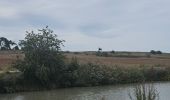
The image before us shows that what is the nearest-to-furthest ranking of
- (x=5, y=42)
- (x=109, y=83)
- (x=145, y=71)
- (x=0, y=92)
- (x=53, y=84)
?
1. (x=0, y=92)
2. (x=53, y=84)
3. (x=109, y=83)
4. (x=145, y=71)
5. (x=5, y=42)

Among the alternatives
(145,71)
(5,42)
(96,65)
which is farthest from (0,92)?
(5,42)

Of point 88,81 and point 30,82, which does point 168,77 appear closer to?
point 88,81

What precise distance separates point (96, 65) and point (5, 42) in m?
64.9

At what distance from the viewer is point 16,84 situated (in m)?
49.0

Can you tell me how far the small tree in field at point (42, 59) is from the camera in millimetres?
50344

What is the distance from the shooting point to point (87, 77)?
53000 millimetres

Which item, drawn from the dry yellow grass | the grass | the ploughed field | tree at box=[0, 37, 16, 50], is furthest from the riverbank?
tree at box=[0, 37, 16, 50]

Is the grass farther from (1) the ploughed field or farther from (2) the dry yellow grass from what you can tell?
(2) the dry yellow grass

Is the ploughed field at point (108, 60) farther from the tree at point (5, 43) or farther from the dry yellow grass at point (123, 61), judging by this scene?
the tree at point (5, 43)

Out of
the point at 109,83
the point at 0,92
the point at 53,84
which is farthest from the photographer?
the point at 109,83

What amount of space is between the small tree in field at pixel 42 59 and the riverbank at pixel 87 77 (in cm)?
63

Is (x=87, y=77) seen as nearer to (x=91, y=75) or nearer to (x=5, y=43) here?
(x=91, y=75)

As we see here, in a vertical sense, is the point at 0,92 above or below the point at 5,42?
below

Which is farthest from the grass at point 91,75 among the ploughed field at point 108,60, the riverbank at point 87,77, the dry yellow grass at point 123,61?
the dry yellow grass at point 123,61
